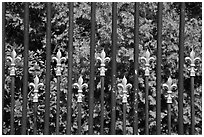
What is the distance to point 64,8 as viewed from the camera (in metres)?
7.57

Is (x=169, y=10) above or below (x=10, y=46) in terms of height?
above

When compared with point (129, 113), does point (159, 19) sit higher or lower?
higher

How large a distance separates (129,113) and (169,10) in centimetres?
159

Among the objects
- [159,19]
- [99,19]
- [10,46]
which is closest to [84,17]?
[99,19]

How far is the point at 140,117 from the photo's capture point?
7.36m

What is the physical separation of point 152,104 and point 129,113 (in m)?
0.34

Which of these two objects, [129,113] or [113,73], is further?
[129,113]

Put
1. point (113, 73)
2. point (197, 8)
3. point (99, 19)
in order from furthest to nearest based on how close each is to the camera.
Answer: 1. point (197, 8)
2. point (99, 19)
3. point (113, 73)

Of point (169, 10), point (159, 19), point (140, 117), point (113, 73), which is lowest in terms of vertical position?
point (140, 117)

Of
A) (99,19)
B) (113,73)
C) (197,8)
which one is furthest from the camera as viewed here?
(197,8)

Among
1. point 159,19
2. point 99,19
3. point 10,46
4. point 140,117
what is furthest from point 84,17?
point 159,19

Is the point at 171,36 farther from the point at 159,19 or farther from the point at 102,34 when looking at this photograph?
the point at 159,19

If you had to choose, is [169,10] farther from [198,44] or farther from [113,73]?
[113,73]

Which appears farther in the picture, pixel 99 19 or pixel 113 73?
pixel 99 19
